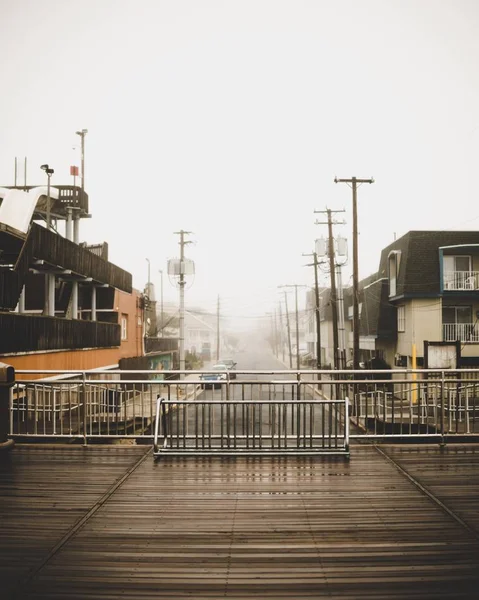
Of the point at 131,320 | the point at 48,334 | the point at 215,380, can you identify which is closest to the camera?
the point at 215,380

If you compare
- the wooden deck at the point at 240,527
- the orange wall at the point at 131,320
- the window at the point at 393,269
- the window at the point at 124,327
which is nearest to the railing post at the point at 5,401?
the wooden deck at the point at 240,527

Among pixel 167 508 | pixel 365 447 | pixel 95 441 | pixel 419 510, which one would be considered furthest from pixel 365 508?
pixel 95 441

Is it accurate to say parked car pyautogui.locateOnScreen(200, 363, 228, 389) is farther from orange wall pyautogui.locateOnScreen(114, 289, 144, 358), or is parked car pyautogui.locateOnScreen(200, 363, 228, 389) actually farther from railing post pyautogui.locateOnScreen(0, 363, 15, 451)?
orange wall pyautogui.locateOnScreen(114, 289, 144, 358)

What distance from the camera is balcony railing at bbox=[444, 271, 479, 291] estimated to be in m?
34.2

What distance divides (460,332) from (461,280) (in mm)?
3693

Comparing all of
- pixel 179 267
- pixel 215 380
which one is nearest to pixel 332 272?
pixel 179 267

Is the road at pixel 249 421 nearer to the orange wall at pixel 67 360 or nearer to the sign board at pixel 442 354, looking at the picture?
the orange wall at pixel 67 360

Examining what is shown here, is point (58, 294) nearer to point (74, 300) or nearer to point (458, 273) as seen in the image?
point (74, 300)

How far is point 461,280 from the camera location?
34469 millimetres

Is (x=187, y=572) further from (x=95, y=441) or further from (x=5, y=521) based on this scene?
(x=95, y=441)

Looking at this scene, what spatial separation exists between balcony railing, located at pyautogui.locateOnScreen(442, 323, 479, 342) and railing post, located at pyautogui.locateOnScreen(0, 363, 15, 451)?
105 feet

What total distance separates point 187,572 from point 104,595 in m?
0.72

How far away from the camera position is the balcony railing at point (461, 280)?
112 ft

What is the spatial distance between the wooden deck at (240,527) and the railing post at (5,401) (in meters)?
0.54
